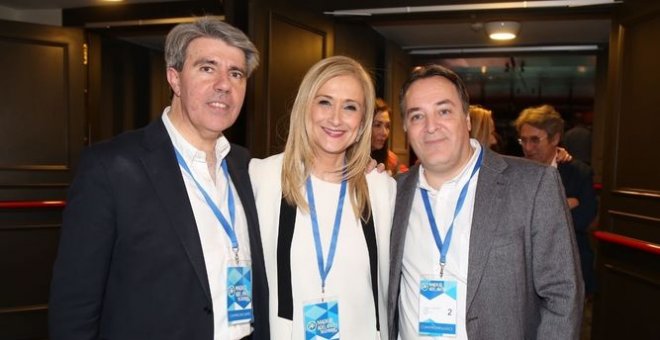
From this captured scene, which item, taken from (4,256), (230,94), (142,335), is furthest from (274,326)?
(4,256)

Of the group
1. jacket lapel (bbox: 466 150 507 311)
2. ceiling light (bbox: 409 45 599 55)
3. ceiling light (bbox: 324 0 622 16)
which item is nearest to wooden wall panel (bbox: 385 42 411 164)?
ceiling light (bbox: 409 45 599 55)

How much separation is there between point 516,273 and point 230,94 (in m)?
1.09

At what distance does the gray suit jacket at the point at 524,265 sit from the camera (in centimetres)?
162

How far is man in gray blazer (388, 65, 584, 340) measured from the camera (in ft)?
5.33

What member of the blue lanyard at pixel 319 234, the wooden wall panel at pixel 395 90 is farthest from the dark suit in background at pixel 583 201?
the wooden wall panel at pixel 395 90

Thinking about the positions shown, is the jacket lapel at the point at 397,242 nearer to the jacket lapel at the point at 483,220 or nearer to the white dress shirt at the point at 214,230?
the jacket lapel at the point at 483,220

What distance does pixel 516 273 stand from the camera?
163cm

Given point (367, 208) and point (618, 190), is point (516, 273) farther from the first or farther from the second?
point (618, 190)

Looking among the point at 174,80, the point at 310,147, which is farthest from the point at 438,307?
the point at 174,80

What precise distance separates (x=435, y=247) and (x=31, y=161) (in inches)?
152

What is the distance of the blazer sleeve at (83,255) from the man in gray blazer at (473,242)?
0.98 metres

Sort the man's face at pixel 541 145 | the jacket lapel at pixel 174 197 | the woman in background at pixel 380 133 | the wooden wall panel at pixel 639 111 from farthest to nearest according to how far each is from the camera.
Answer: the woman in background at pixel 380 133 < the man's face at pixel 541 145 < the wooden wall panel at pixel 639 111 < the jacket lapel at pixel 174 197

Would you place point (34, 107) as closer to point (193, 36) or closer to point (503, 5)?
point (193, 36)

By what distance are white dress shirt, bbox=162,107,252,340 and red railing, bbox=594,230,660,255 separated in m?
2.45
